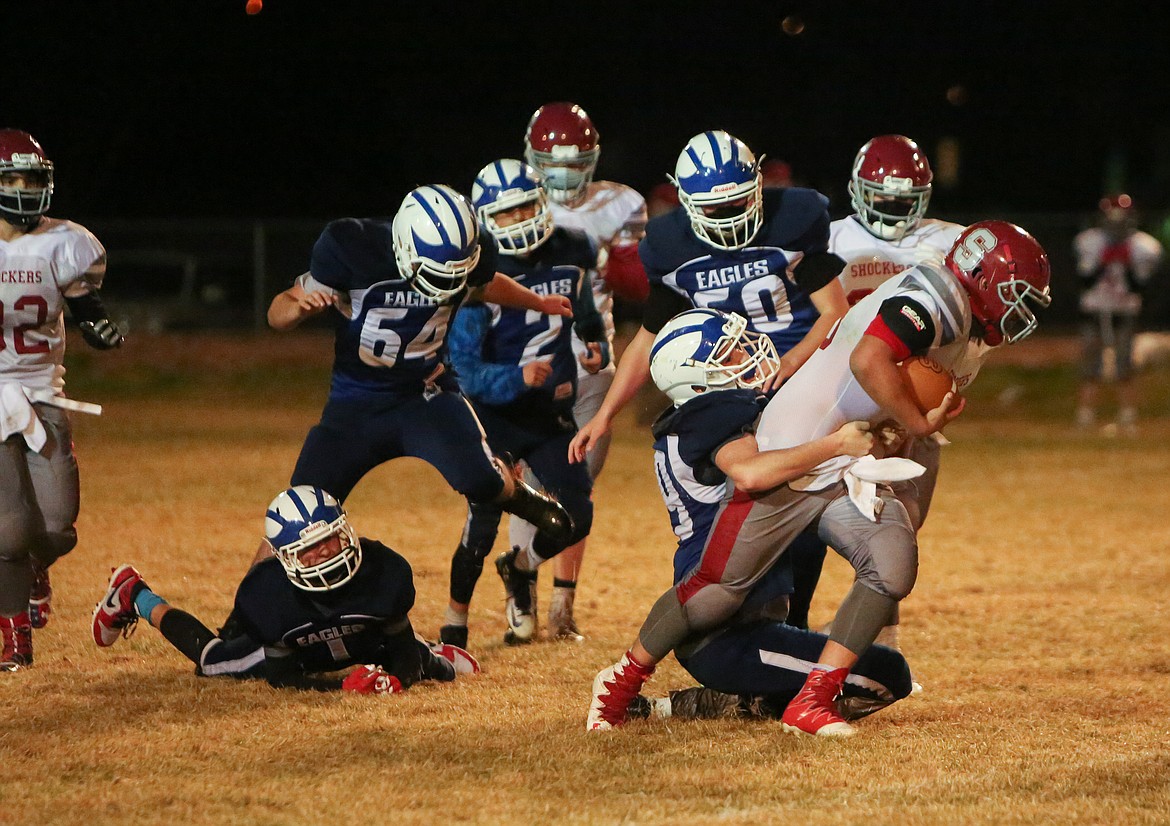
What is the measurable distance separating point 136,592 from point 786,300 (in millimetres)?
2576

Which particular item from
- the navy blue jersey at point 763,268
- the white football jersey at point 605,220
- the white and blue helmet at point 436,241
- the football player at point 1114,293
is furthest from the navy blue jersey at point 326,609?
the football player at point 1114,293

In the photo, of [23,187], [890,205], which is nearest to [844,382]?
[890,205]

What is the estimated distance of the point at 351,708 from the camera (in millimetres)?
4664

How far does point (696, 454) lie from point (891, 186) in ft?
5.79

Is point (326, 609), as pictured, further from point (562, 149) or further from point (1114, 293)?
point (1114, 293)

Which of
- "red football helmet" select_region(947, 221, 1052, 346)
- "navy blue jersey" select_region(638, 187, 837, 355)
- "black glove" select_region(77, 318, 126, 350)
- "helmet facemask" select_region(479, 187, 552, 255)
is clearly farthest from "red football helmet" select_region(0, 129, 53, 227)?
"red football helmet" select_region(947, 221, 1052, 346)

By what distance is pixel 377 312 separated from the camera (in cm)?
531

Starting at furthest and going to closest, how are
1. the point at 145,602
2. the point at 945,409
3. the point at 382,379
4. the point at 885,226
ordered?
the point at 885,226
the point at 382,379
the point at 145,602
the point at 945,409

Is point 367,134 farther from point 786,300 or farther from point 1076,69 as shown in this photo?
point 786,300

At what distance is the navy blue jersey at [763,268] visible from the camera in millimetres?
5324

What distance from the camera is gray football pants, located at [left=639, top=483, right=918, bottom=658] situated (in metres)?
4.30

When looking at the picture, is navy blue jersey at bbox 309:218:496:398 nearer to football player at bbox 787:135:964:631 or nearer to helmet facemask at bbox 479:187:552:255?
helmet facemask at bbox 479:187:552:255

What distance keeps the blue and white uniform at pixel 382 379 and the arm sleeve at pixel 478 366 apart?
45 centimetres

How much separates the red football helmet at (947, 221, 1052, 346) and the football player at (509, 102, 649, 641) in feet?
6.94
